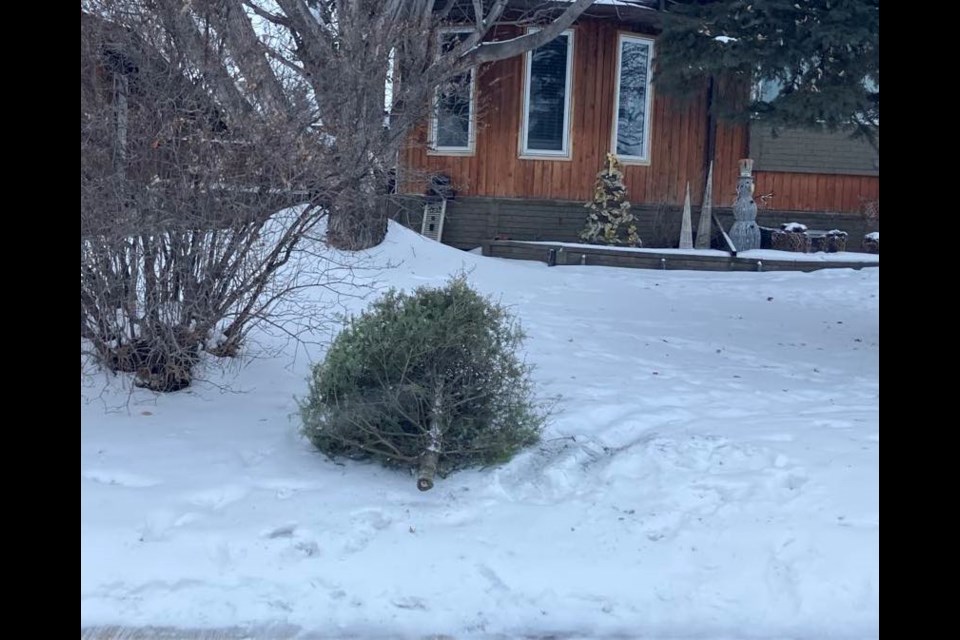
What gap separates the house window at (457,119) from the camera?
13297 mm

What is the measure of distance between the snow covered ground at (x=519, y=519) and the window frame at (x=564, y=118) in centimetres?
832

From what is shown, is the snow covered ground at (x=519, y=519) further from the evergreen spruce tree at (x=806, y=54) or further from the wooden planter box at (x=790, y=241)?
the wooden planter box at (x=790, y=241)

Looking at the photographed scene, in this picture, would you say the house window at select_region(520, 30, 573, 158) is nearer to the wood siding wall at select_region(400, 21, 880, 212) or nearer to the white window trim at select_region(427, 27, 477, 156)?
the wood siding wall at select_region(400, 21, 880, 212)

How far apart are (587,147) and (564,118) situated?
577 millimetres

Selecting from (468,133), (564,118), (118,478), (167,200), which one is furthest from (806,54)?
(468,133)

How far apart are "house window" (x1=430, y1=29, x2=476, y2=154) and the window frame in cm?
81

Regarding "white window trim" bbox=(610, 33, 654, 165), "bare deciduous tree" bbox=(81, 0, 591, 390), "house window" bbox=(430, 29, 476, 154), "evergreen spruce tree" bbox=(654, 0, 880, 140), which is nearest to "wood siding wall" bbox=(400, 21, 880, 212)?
"white window trim" bbox=(610, 33, 654, 165)

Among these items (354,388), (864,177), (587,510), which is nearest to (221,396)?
(354,388)

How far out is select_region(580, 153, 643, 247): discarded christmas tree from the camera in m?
14.5

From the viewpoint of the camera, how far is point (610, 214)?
574 inches

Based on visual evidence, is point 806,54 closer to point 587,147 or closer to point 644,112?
point 587,147

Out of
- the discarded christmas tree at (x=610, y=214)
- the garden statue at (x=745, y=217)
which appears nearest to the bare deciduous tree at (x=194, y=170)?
the discarded christmas tree at (x=610, y=214)
